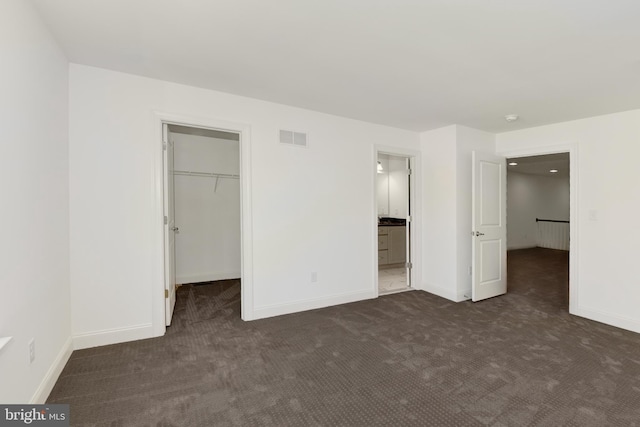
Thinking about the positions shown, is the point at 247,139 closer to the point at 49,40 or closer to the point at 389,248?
the point at 49,40

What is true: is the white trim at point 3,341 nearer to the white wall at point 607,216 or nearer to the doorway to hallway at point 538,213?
the white wall at point 607,216

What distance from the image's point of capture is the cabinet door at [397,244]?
6.03 m

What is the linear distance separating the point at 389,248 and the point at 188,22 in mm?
5019

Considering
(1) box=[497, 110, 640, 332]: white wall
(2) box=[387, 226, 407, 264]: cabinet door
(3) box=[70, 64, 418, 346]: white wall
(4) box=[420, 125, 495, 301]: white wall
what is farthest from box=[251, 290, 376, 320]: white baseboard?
(1) box=[497, 110, 640, 332]: white wall

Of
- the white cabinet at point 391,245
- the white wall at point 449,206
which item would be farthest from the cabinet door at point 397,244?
the white wall at point 449,206

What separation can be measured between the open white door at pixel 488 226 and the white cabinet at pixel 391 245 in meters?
1.90

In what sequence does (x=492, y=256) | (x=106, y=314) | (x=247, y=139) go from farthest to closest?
(x=492, y=256) < (x=247, y=139) < (x=106, y=314)

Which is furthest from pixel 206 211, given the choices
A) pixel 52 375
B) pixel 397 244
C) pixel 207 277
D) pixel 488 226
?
pixel 488 226

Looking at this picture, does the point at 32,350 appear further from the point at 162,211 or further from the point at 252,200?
the point at 252,200

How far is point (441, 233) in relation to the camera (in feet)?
14.1

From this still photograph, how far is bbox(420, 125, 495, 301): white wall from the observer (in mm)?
4105

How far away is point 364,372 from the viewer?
232cm

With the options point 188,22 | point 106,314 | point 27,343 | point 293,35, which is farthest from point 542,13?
point 106,314

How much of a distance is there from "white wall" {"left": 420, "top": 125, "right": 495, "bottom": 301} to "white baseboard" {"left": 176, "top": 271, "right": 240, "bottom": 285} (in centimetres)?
319
